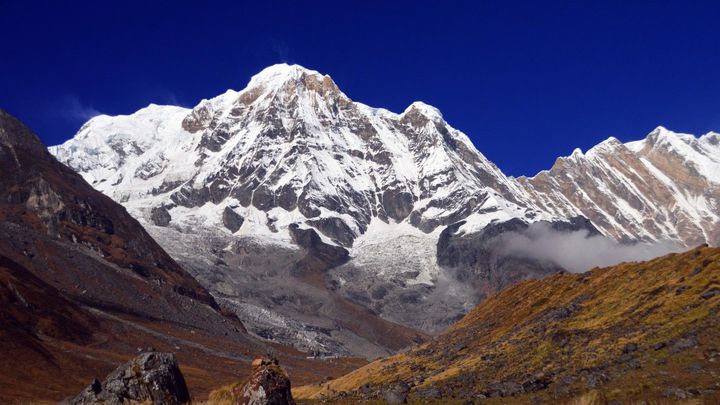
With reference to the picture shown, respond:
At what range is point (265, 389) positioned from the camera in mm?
26609

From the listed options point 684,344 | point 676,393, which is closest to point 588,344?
point 684,344

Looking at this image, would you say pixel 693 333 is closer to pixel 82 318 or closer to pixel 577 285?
pixel 577 285

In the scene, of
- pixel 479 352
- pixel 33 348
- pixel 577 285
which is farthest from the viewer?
pixel 33 348

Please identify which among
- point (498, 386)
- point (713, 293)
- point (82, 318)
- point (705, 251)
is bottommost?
point (498, 386)

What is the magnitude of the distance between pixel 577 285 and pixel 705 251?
17.7 m

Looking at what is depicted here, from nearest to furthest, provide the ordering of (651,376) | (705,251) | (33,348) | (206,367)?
(651,376)
(705,251)
(33,348)
(206,367)

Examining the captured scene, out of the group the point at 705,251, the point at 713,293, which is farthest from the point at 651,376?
the point at 705,251

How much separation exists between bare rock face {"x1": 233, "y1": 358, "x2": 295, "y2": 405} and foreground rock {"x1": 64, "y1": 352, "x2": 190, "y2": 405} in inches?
250

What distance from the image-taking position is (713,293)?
57.3m

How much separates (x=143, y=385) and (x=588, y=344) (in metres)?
36.8

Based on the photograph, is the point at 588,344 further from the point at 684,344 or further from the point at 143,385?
the point at 143,385

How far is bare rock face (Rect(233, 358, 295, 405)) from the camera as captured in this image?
26.6 metres

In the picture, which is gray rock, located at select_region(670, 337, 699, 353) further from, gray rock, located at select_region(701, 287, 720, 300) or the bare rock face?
the bare rock face

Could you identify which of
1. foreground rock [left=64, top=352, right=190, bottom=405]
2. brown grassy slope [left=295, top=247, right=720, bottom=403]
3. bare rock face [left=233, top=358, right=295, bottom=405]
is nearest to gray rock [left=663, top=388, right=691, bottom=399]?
brown grassy slope [left=295, top=247, right=720, bottom=403]
